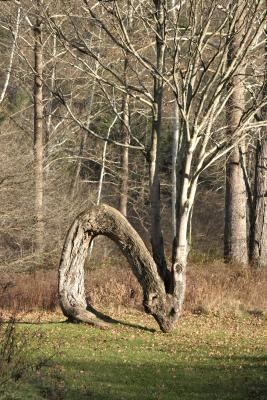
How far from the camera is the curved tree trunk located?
15.2 m

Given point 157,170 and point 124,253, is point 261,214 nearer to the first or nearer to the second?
point 157,170

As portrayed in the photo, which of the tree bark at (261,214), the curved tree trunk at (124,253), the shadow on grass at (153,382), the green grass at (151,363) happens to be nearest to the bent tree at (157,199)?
the curved tree trunk at (124,253)

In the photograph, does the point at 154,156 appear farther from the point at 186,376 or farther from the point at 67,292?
the point at 186,376

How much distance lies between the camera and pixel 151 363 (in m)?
12.2

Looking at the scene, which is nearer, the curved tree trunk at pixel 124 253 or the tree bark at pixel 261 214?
the curved tree trunk at pixel 124 253

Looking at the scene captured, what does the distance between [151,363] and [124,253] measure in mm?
3699

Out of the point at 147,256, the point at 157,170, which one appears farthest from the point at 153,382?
the point at 157,170

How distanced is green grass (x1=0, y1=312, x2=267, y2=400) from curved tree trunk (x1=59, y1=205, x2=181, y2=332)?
0.37 meters

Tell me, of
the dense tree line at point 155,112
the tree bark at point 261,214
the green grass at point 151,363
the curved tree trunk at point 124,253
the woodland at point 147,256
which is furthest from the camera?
the tree bark at point 261,214

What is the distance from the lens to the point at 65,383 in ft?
33.7

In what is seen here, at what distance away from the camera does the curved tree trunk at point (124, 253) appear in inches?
598

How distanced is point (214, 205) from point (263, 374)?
36.3m

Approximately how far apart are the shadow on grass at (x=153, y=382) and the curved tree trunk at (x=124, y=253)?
9.54 feet

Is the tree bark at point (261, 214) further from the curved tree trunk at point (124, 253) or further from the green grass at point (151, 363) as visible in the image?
the curved tree trunk at point (124, 253)
